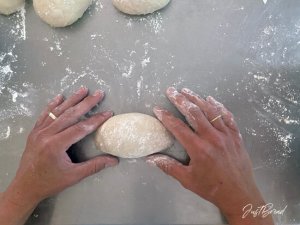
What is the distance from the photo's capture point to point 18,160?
136 cm

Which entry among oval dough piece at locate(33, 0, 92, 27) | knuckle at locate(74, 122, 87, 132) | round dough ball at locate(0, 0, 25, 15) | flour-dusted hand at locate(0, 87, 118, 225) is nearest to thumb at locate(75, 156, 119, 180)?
flour-dusted hand at locate(0, 87, 118, 225)

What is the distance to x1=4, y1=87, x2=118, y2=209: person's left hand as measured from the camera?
3.88ft

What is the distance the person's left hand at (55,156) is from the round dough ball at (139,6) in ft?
1.05

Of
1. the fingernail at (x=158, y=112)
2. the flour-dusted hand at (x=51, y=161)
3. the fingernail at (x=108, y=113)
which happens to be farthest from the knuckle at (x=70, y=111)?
the fingernail at (x=158, y=112)

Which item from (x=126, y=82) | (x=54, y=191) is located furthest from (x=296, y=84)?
(x=54, y=191)

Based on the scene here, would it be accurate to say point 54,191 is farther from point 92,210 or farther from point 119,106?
point 119,106

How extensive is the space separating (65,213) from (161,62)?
2.03ft

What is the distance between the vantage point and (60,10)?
49.5 inches

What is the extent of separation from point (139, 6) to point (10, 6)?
44 cm

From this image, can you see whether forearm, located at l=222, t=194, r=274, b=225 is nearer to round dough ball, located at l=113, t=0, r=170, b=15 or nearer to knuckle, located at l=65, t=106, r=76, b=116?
knuckle, located at l=65, t=106, r=76, b=116

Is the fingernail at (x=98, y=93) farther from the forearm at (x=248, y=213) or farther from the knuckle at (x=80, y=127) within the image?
the forearm at (x=248, y=213)

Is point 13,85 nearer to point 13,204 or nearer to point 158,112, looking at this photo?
point 13,204

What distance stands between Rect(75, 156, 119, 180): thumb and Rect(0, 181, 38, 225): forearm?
0.60ft

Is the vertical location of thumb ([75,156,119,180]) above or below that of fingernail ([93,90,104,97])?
below
